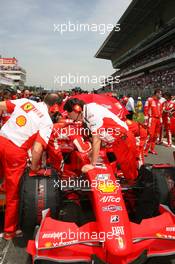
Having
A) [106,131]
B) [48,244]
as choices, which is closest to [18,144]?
[106,131]

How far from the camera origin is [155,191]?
3557mm

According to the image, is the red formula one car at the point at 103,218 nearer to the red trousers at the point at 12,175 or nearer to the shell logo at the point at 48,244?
the shell logo at the point at 48,244

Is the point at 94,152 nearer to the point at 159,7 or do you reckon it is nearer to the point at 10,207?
the point at 10,207

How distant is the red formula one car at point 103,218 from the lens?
2.62 meters

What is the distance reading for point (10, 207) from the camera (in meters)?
3.67

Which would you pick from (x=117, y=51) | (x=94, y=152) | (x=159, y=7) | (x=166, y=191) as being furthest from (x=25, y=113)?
(x=117, y=51)

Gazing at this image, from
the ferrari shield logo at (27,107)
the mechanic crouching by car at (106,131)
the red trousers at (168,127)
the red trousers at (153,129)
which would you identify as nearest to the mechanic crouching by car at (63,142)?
the mechanic crouching by car at (106,131)

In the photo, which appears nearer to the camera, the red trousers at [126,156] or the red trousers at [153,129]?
the red trousers at [126,156]

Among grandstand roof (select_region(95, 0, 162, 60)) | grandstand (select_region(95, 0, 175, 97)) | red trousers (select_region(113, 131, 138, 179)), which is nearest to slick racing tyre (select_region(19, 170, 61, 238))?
red trousers (select_region(113, 131, 138, 179))

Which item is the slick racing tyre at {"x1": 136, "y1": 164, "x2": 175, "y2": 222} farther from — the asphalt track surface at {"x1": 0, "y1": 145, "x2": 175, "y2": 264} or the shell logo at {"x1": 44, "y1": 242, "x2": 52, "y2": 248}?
the shell logo at {"x1": 44, "y1": 242, "x2": 52, "y2": 248}

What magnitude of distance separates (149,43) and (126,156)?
31311 millimetres

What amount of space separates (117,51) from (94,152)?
50.9m

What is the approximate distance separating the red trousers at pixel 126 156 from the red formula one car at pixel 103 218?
0.25 m

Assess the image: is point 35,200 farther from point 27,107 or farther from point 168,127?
point 168,127
